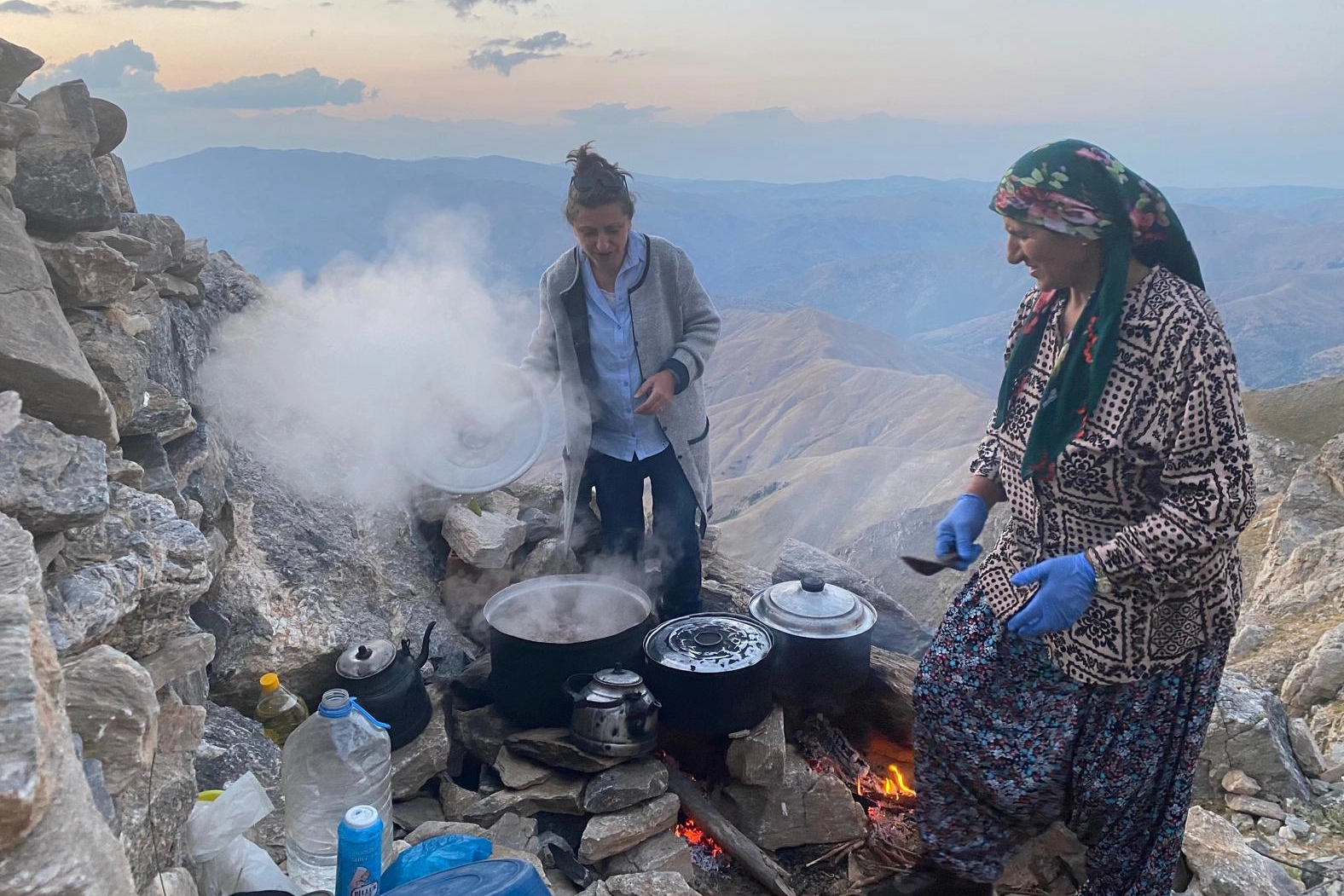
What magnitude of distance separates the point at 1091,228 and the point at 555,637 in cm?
265

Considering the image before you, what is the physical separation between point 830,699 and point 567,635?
1184 millimetres

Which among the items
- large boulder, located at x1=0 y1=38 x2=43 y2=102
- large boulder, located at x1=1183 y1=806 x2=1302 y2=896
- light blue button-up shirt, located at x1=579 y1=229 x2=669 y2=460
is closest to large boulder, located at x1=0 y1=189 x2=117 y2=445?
large boulder, located at x1=0 y1=38 x2=43 y2=102

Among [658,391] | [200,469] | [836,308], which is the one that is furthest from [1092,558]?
[836,308]

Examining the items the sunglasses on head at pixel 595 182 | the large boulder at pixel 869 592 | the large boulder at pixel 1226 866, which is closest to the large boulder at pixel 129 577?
the sunglasses on head at pixel 595 182

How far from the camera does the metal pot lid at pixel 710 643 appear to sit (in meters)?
3.27

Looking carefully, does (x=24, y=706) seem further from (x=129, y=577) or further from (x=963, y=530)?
(x=963, y=530)

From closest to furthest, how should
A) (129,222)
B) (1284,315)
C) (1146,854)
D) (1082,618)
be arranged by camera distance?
1. (1082,618)
2. (1146,854)
3. (129,222)
4. (1284,315)

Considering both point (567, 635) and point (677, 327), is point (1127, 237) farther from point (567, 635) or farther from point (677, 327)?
point (567, 635)

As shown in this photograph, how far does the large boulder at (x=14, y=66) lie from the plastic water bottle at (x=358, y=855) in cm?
236

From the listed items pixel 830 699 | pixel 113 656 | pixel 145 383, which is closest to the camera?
pixel 113 656

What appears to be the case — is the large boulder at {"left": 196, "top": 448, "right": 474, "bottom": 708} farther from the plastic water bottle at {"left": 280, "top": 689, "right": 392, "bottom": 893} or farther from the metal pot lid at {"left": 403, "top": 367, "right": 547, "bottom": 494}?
the plastic water bottle at {"left": 280, "top": 689, "right": 392, "bottom": 893}

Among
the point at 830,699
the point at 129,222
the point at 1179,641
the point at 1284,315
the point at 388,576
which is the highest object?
the point at 129,222

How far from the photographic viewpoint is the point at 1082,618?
7.20 ft

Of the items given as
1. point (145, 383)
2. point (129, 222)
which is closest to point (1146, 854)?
point (145, 383)
